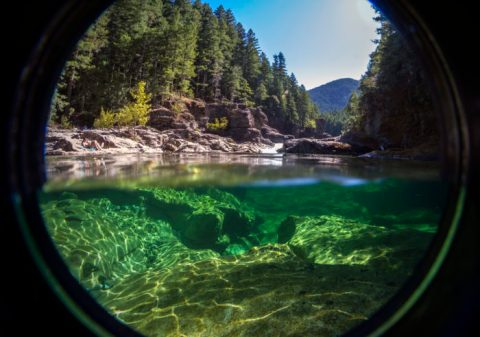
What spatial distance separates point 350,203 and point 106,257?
1487 centimetres

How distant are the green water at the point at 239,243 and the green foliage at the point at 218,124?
30.4 metres

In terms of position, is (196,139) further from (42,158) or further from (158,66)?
(42,158)

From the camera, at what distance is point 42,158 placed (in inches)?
53.5

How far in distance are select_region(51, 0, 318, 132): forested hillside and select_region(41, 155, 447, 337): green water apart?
88.0 feet

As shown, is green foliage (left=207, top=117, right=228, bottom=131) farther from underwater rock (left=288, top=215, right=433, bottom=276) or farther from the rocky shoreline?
underwater rock (left=288, top=215, right=433, bottom=276)

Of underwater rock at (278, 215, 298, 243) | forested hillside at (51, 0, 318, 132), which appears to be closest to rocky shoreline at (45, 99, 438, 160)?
forested hillside at (51, 0, 318, 132)

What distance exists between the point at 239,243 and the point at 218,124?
39.0 metres

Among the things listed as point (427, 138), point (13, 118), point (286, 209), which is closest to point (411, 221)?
point (286, 209)

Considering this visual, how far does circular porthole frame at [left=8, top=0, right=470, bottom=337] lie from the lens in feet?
3.86

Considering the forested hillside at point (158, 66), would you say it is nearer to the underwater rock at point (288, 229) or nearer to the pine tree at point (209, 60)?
the pine tree at point (209, 60)

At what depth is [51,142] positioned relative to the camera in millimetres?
19906

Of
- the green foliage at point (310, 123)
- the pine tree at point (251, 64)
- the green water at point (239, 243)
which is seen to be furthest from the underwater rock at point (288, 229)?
the green foliage at point (310, 123)

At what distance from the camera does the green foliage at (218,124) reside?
4858 cm

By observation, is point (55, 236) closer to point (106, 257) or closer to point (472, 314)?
point (106, 257)
